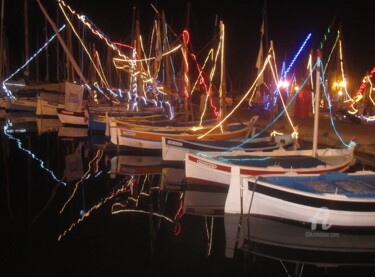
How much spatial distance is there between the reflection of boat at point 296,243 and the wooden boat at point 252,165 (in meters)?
2.29

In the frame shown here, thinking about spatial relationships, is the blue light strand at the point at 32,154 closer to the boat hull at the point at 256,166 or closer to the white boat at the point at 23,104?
the boat hull at the point at 256,166

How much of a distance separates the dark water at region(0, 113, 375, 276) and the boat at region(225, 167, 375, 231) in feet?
1.12

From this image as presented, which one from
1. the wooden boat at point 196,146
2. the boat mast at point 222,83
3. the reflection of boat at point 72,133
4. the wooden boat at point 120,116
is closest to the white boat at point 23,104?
the reflection of boat at point 72,133

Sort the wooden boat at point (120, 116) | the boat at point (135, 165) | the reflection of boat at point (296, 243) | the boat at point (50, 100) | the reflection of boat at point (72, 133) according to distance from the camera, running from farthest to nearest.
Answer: the boat at point (50, 100) < the wooden boat at point (120, 116) < the reflection of boat at point (72, 133) < the boat at point (135, 165) < the reflection of boat at point (296, 243)

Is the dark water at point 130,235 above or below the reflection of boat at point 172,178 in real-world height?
below

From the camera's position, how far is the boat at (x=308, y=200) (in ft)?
31.3

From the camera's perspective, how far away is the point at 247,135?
63.7ft

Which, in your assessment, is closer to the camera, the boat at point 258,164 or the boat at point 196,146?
the boat at point 258,164

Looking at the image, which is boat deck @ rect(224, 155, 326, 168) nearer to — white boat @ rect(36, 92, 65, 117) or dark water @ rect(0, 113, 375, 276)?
dark water @ rect(0, 113, 375, 276)

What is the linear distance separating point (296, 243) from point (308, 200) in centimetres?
101

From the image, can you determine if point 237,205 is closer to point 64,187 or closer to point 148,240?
point 148,240

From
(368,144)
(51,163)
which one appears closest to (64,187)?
(51,163)

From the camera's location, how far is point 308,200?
9625 mm

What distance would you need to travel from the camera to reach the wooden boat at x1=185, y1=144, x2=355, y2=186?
1240 cm
